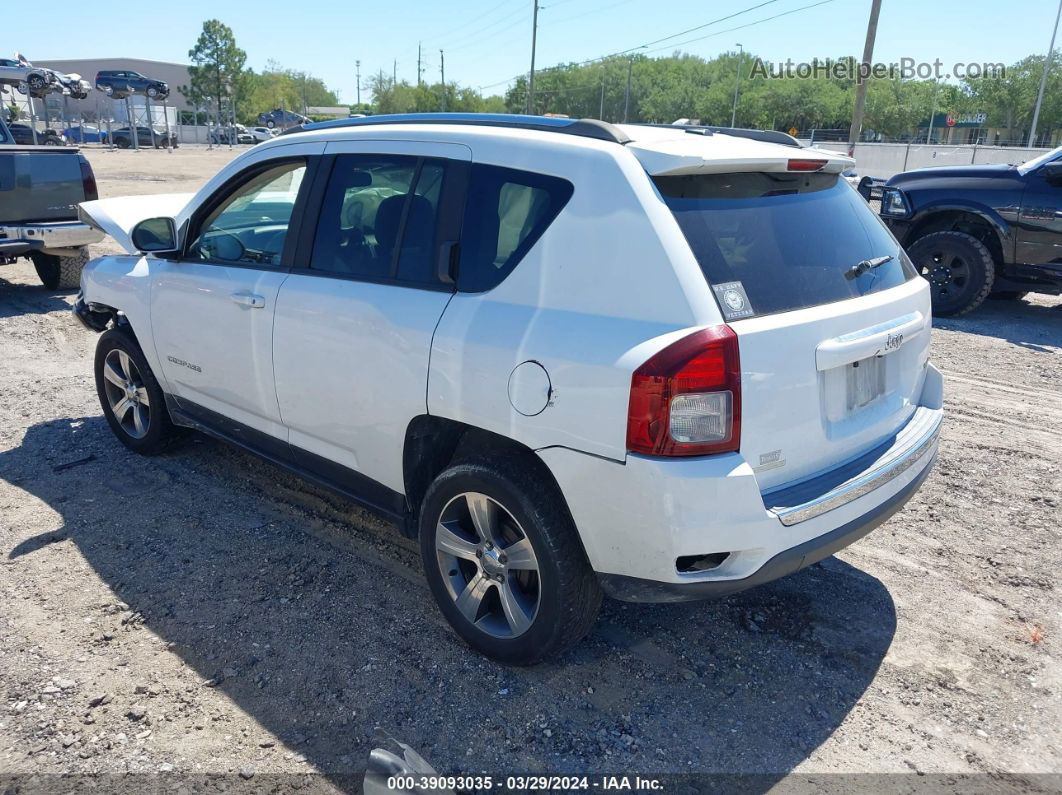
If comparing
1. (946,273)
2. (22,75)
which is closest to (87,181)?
(22,75)

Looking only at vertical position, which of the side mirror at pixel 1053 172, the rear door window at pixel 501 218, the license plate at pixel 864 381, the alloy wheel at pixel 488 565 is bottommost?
the alloy wheel at pixel 488 565

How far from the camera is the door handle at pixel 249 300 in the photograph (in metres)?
3.69

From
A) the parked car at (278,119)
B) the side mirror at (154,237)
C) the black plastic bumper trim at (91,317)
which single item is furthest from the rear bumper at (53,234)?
the parked car at (278,119)

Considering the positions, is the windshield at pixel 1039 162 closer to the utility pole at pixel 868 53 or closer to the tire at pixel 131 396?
the tire at pixel 131 396

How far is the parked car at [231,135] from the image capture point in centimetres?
5900

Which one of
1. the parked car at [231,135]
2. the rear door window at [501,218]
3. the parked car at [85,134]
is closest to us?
the rear door window at [501,218]

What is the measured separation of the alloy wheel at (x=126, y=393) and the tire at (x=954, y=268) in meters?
7.69

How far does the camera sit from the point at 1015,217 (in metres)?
8.38

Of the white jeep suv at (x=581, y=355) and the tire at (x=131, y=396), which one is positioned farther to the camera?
the tire at (x=131, y=396)

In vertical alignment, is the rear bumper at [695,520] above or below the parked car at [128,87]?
below

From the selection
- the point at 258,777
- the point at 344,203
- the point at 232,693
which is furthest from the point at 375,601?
the point at 344,203

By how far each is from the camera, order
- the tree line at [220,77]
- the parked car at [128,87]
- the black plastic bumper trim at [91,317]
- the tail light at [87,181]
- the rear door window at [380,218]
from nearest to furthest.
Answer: the rear door window at [380,218]
the black plastic bumper trim at [91,317]
the tail light at [87,181]
the parked car at [128,87]
the tree line at [220,77]

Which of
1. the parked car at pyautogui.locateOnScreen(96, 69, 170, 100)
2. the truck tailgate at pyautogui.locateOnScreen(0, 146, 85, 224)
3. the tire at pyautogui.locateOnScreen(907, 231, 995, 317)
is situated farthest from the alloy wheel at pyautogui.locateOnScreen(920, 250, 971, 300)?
the parked car at pyautogui.locateOnScreen(96, 69, 170, 100)

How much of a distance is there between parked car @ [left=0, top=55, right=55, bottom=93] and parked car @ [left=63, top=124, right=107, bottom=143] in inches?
1665
